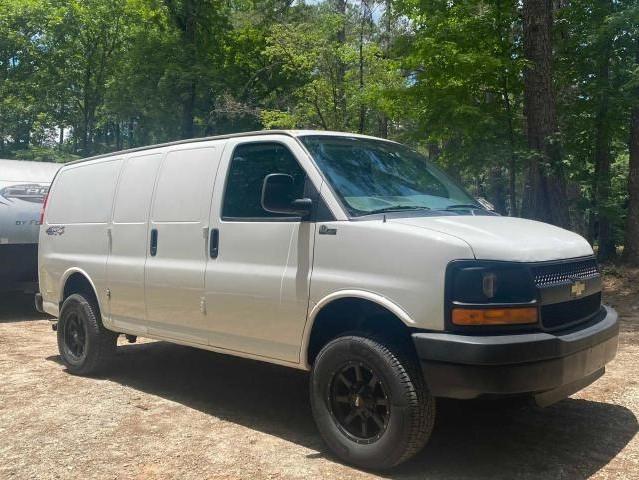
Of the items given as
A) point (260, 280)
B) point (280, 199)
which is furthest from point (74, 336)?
point (280, 199)

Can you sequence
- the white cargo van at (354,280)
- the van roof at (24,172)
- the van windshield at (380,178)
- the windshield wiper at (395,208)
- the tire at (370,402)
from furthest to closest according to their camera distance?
the van roof at (24,172) < the van windshield at (380,178) < the windshield wiper at (395,208) < the tire at (370,402) < the white cargo van at (354,280)

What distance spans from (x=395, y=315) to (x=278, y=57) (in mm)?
17583

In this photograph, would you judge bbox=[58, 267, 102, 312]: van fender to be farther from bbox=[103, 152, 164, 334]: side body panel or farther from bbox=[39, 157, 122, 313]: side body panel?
bbox=[103, 152, 164, 334]: side body panel

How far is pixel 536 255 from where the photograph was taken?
3658 mm

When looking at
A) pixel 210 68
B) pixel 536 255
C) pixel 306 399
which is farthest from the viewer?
pixel 210 68

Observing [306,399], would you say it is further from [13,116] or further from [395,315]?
[13,116]

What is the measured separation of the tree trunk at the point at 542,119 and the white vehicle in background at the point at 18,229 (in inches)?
318

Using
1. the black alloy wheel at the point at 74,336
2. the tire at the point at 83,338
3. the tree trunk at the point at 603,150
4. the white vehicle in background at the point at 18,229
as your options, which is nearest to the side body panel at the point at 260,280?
the tire at the point at 83,338

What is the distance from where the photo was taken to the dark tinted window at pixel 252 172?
15.1 feet

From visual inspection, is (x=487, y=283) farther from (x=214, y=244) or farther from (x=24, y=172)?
(x=24, y=172)

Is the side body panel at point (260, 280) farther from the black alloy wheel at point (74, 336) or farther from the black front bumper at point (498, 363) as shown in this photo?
the black alloy wheel at point (74, 336)

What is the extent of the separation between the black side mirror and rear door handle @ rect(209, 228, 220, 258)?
785 millimetres

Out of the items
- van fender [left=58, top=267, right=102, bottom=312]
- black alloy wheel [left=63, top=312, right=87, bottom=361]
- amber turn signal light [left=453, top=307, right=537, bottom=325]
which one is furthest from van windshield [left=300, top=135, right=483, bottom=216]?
black alloy wheel [left=63, top=312, right=87, bottom=361]

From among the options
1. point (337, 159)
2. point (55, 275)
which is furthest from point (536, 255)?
point (55, 275)
